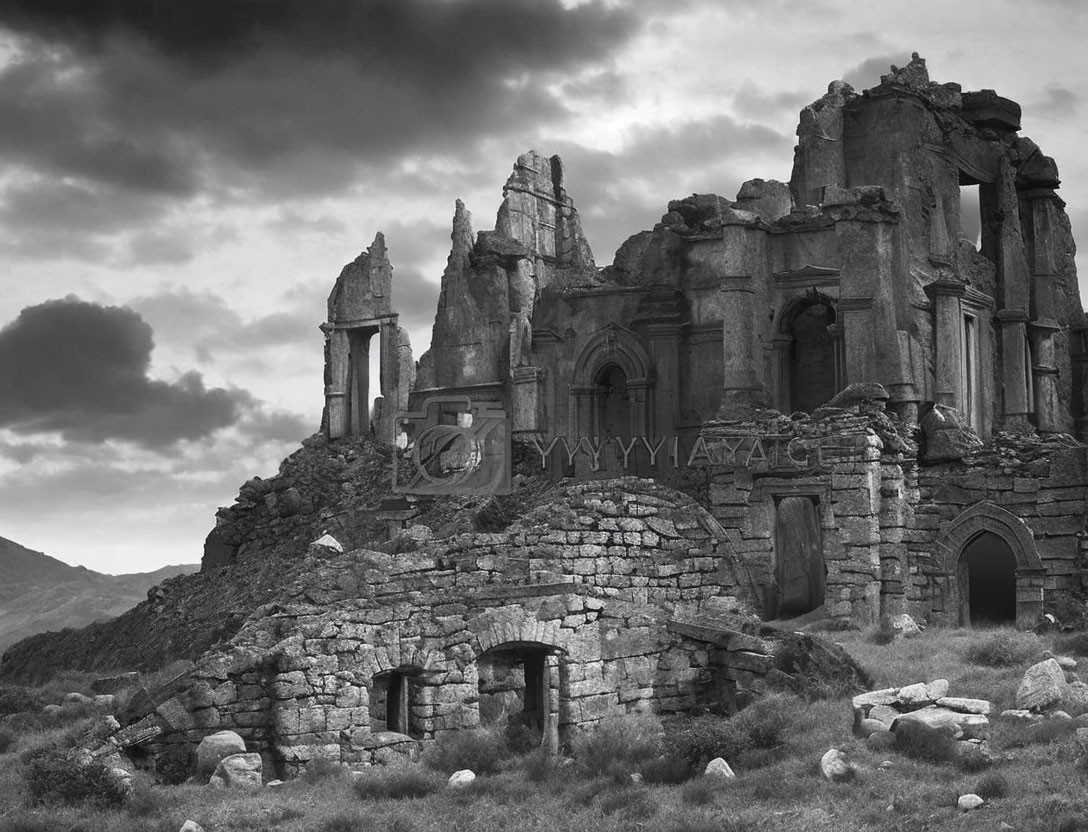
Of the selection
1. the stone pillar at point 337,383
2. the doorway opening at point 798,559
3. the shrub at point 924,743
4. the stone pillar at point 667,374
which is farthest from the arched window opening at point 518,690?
the stone pillar at point 337,383

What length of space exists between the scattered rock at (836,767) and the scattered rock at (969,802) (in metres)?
1.23

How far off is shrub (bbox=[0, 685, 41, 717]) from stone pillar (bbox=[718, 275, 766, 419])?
13545 millimetres

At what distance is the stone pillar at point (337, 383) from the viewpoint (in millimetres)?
39969

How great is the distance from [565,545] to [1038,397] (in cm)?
2150

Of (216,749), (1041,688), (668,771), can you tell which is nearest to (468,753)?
(668,771)

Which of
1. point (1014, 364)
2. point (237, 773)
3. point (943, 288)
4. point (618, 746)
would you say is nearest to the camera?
point (237, 773)

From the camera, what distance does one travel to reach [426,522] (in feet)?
107

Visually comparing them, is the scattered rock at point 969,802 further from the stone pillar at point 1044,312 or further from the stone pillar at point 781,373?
the stone pillar at point 1044,312

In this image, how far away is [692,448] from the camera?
3256 cm

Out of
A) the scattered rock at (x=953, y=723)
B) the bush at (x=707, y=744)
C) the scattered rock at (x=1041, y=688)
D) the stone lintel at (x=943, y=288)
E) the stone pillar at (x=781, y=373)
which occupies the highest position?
the stone lintel at (x=943, y=288)

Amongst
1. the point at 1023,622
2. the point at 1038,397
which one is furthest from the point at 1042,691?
the point at 1038,397

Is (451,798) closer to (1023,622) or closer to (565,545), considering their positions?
(565,545)

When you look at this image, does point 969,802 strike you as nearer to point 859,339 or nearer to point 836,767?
point 836,767

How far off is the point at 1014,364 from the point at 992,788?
2415 centimetres
